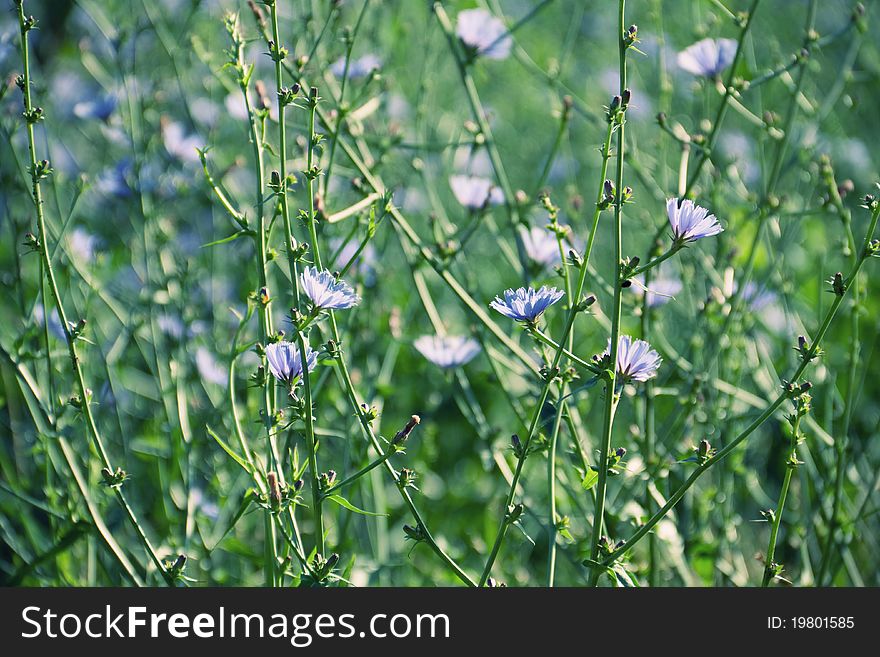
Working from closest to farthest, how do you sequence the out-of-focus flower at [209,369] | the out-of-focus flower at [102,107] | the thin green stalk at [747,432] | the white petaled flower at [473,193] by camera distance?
the thin green stalk at [747,432]
the white petaled flower at [473,193]
the out-of-focus flower at [209,369]
the out-of-focus flower at [102,107]

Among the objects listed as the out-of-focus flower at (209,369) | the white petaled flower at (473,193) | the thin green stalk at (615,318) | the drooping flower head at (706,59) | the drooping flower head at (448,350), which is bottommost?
the thin green stalk at (615,318)

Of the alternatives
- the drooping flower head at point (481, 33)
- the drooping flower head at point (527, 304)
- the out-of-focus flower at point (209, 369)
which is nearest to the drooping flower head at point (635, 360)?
the drooping flower head at point (527, 304)

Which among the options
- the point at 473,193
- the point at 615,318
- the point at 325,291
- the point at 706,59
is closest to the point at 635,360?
the point at 615,318

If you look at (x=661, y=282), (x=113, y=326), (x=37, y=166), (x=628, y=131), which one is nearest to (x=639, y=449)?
(x=661, y=282)

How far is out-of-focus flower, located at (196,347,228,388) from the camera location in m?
2.13

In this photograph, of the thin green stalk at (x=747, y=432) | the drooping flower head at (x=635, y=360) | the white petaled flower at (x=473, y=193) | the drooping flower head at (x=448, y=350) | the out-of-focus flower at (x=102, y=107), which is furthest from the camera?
the out-of-focus flower at (x=102, y=107)

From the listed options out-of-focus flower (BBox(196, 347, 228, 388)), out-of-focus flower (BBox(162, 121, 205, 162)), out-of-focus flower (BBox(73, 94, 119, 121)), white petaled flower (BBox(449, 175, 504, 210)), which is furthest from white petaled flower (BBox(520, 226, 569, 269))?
out-of-focus flower (BBox(73, 94, 119, 121))

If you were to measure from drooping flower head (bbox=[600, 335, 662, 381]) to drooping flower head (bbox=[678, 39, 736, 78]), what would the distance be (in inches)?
33.9

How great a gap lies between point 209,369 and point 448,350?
2.20ft

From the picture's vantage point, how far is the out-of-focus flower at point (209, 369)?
2.13 metres

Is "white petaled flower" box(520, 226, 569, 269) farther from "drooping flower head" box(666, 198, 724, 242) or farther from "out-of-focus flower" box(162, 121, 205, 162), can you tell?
"out-of-focus flower" box(162, 121, 205, 162)

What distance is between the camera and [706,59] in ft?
6.38

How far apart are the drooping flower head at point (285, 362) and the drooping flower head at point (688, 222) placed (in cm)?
55

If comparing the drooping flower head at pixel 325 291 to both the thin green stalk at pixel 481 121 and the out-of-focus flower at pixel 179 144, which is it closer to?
the thin green stalk at pixel 481 121
